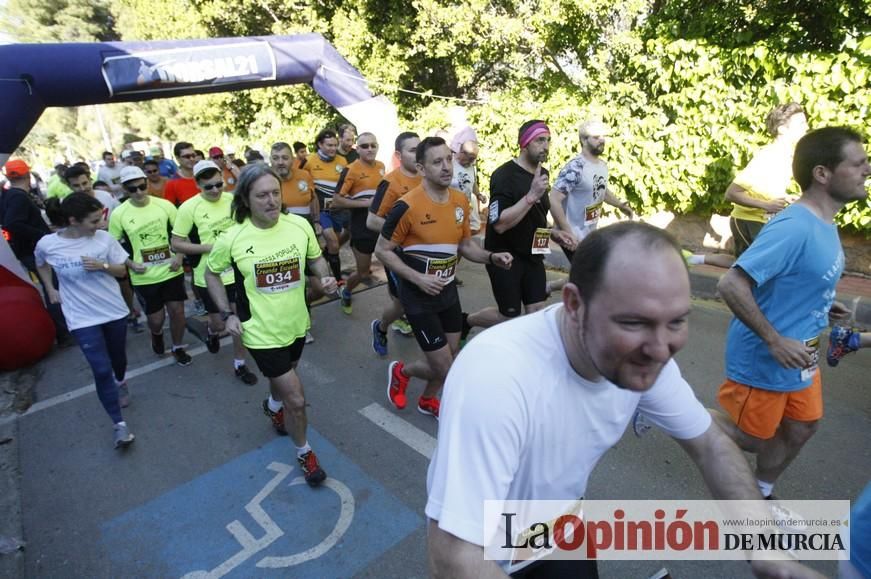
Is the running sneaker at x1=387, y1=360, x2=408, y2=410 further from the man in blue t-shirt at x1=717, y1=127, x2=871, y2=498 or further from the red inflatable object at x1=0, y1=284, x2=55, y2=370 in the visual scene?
the red inflatable object at x1=0, y1=284, x2=55, y2=370

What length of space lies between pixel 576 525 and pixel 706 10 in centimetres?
862

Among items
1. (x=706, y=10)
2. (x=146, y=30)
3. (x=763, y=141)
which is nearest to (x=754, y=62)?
(x=763, y=141)

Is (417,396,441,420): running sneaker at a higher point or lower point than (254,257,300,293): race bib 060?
lower

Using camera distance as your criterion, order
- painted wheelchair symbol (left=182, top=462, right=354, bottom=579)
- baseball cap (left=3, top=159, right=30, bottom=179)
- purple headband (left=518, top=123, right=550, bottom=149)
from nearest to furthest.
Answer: painted wheelchair symbol (left=182, top=462, right=354, bottom=579), purple headband (left=518, top=123, right=550, bottom=149), baseball cap (left=3, top=159, right=30, bottom=179)

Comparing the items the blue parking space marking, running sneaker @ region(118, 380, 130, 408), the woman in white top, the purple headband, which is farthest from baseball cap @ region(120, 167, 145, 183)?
the purple headband

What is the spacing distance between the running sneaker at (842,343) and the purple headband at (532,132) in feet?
7.46

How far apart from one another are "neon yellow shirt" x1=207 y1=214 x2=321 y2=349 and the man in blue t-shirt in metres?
2.46

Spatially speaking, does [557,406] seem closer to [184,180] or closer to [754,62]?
[184,180]

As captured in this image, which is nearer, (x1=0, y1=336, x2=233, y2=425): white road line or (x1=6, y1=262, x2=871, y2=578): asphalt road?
(x1=6, y1=262, x2=871, y2=578): asphalt road

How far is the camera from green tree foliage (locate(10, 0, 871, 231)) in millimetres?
6645

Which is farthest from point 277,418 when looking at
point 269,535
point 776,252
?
point 776,252

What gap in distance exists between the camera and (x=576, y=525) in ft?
5.93

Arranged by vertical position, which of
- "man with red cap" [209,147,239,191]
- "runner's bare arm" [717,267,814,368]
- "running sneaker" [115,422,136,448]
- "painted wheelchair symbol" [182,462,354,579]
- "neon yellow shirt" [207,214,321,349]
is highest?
"runner's bare arm" [717,267,814,368]

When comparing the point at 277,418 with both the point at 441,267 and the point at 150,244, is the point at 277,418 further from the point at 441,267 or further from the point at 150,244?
the point at 150,244
